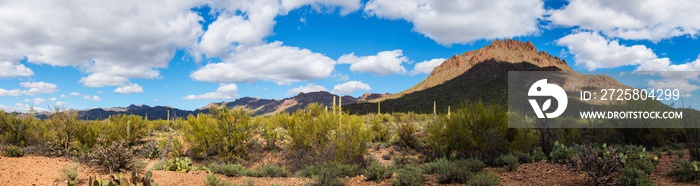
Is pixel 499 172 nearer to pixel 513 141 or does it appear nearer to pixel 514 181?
pixel 514 181

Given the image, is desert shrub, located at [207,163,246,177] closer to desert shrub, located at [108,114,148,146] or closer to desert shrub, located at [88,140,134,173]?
desert shrub, located at [88,140,134,173]

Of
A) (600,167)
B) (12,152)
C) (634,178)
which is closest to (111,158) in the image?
(12,152)

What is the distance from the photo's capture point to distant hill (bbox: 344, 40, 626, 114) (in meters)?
59.1

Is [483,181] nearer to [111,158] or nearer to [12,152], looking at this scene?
[111,158]

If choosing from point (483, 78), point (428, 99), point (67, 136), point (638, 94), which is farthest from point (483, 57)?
point (67, 136)

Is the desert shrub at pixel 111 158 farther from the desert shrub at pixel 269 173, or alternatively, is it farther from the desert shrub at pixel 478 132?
the desert shrub at pixel 478 132

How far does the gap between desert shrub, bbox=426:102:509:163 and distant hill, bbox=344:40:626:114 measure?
37.7 metres

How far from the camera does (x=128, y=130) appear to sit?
19.0 meters

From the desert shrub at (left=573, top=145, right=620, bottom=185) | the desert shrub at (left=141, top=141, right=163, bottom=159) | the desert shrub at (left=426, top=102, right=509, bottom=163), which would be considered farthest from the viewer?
the desert shrub at (left=141, top=141, right=163, bottom=159)

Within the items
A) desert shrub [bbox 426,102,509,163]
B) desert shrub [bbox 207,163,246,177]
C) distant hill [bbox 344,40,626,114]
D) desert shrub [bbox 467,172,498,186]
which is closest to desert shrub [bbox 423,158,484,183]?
desert shrub [bbox 467,172,498,186]

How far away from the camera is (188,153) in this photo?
648 inches

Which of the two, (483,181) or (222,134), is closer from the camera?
(483,181)

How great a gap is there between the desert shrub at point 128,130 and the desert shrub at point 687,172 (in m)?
19.3

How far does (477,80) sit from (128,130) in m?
60.7
